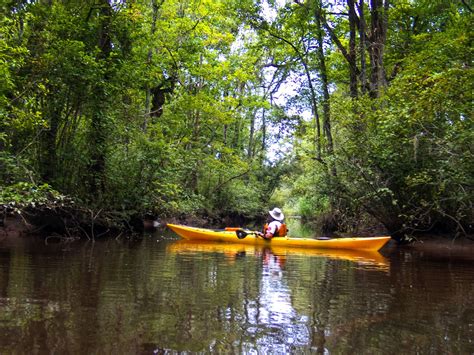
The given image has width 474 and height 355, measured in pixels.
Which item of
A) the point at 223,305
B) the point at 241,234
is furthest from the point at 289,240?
the point at 223,305

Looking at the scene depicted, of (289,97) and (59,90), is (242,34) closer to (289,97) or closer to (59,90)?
(289,97)

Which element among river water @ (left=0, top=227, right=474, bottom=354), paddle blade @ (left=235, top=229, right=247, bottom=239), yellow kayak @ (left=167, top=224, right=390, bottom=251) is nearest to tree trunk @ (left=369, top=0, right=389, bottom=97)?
yellow kayak @ (left=167, top=224, right=390, bottom=251)

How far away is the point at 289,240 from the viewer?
42.1 feet

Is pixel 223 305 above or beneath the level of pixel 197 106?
beneath

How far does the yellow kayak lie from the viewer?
40.7 ft

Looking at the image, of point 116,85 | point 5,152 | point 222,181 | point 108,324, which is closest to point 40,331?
point 108,324

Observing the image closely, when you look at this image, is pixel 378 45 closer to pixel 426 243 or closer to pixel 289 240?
pixel 426 243

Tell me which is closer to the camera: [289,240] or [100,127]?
[100,127]

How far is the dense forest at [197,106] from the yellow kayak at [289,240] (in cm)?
123

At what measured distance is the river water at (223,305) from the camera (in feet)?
12.6

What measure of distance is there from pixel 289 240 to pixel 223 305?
25.5 ft

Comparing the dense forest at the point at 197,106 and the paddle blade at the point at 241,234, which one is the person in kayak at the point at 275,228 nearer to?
the paddle blade at the point at 241,234

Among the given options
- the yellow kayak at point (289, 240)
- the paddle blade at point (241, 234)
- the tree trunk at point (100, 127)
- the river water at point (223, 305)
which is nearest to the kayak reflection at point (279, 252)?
the yellow kayak at point (289, 240)

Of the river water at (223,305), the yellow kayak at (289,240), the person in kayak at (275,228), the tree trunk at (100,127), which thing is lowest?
the river water at (223,305)
